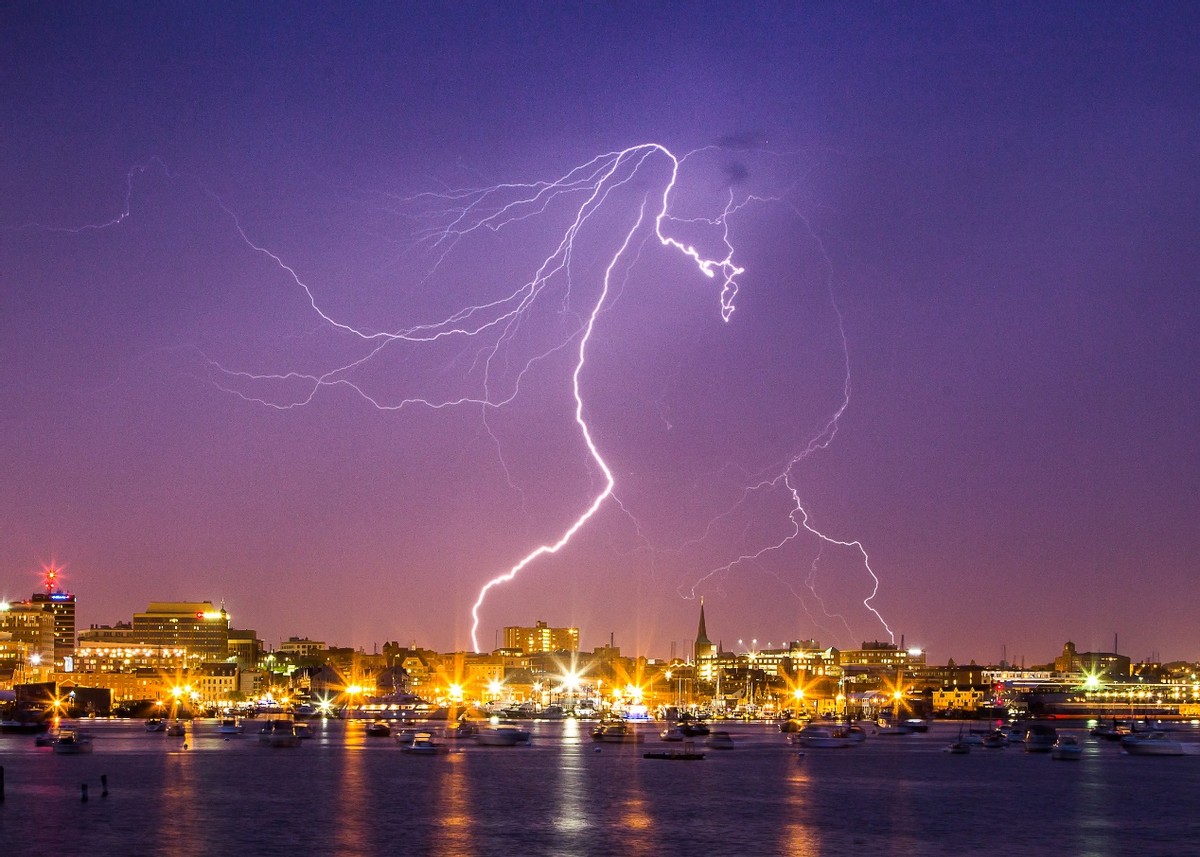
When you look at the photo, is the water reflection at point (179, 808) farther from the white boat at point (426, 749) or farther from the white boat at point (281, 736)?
the white boat at point (281, 736)

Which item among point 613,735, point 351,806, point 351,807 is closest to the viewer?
point 351,807

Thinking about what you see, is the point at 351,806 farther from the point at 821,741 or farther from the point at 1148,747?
the point at 1148,747

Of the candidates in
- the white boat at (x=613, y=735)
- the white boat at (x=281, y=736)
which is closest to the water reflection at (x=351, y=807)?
the white boat at (x=281, y=736)

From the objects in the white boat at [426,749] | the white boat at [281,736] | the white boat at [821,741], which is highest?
the white boat at [426,749]

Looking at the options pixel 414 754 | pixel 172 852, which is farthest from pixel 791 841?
pixel 414 754

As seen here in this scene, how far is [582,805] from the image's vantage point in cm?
5978

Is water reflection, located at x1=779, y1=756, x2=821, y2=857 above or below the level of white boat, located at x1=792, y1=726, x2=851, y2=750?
above

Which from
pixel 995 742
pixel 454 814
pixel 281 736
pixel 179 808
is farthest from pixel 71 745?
pixel 995 742

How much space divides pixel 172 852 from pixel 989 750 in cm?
9443

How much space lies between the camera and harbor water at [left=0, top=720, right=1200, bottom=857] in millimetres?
46406

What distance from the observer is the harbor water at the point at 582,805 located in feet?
152

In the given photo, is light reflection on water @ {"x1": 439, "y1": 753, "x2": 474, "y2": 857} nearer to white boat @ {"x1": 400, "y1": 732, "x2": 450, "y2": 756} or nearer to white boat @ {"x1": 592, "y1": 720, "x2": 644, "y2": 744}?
white boat @ {"x1": 400, "y1": 732, "x2": 450, "y2": 756}

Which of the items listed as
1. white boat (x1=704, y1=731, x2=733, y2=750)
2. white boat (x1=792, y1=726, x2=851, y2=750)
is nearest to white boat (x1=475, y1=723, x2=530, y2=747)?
white boat (x1=704, y1=731, x2=733, y2=750)

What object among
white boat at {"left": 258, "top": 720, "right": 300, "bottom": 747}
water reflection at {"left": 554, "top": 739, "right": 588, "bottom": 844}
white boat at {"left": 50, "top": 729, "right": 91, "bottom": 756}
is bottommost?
white boat at {"left": 258, "top": 720, "right": 300, "bottom": 747}
